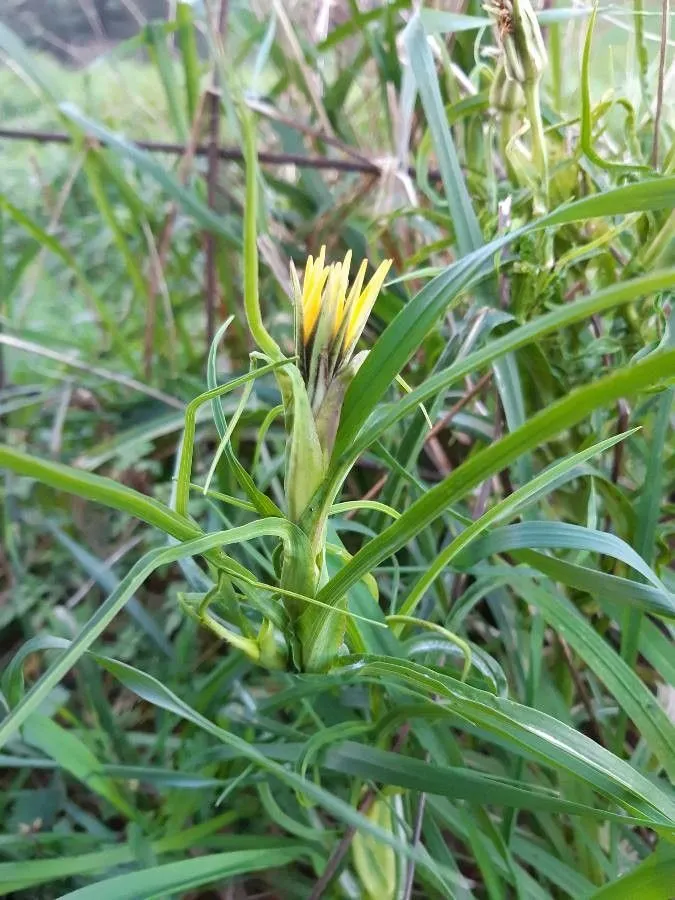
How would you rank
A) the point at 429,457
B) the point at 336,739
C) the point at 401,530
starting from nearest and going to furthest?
the point at 401,530, the point at 336,739, the point at 429,457

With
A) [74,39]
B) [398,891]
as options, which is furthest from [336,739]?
[74,39]

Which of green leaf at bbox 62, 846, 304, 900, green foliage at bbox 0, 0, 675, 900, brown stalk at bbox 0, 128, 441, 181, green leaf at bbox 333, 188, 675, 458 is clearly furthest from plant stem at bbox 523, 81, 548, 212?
green leaf at bbox 62, 846, 304, 900

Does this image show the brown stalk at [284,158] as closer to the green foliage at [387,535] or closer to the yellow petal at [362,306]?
the green foliage at [387,535]

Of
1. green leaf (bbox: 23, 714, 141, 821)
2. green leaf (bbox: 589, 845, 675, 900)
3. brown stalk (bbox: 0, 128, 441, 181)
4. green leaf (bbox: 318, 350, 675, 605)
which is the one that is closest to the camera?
green leaf (bbox: 318, 350, 675, 605)

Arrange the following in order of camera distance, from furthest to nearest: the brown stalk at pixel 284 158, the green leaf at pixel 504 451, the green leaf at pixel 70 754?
1. the brown stalk at pixel 284 158
2. the green leaf at pixel 70 754
3. the green leaf at pixel 504 451

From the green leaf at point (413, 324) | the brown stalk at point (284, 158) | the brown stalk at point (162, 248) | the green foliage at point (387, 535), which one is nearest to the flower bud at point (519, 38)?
the green foliage at point (387, 535)

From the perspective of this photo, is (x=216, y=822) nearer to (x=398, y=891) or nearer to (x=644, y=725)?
(x=398, y=891)

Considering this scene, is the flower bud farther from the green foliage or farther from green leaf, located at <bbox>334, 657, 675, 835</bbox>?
green leaf, located at <bbox>334, 657, 675, 835</bbox>

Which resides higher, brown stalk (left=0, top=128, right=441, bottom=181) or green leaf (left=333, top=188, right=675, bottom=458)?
brown stalk (left=0, top=128, right=441, bottom=181)
